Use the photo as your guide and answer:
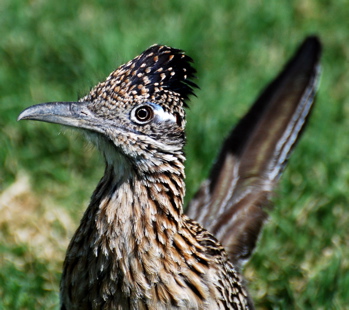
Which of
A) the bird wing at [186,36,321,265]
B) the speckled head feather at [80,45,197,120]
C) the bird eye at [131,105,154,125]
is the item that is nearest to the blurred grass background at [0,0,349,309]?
the bird wing at [186,36,321,265]

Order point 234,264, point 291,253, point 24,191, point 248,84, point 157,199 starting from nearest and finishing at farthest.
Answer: point 157,199 < point 234,264 < point 291,253 < point 24,191 < point 248,84

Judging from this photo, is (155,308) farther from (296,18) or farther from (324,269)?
(296,18)

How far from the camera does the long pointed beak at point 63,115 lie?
4.26m

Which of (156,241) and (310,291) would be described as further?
(310,291)

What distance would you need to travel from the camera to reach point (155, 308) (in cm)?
459

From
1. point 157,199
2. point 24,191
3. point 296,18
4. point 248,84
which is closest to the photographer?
point 157,199

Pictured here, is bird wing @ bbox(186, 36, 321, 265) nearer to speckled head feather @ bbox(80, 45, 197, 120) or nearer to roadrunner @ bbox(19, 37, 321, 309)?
roadrunner @ bbox(19, 37, 321, 309)

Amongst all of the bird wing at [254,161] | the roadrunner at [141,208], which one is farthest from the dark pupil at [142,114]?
the bird wing at [254,161]

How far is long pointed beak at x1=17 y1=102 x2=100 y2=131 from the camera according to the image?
14.0ft

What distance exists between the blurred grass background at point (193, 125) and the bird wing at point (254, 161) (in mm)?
442

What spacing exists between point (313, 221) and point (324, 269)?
73 centimetres

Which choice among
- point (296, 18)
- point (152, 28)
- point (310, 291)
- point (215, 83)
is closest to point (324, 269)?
point (310, 291)

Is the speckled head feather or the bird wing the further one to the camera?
the bird wing

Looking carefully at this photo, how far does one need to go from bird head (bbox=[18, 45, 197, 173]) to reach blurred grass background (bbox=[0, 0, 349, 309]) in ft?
2.63
